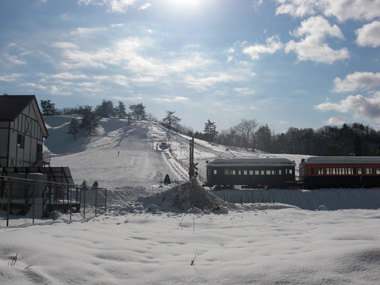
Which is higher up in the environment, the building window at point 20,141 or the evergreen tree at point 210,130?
the evergreen tree at point 210,130

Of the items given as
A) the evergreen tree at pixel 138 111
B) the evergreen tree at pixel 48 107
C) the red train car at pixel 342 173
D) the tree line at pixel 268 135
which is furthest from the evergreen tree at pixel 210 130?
the red train car at pixel 342 173

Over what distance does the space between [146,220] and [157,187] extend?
68.2 feet

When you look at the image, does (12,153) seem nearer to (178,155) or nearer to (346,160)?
(346,160)

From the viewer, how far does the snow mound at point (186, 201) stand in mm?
18087

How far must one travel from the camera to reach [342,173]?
1256 inches

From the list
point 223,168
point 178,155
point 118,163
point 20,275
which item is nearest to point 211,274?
point 20,275

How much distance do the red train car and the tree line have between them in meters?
43.7

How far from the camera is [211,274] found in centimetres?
448

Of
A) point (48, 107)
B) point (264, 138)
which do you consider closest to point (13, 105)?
point (264, 138)

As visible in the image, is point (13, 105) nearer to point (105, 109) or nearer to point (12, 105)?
point (12, 105)

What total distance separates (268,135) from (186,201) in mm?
83023

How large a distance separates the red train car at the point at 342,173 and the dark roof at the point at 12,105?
25282 mm

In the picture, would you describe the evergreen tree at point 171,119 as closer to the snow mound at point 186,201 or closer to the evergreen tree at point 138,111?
the evergreen tree at point 138,111

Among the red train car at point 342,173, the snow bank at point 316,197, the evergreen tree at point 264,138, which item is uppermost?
the evergreen tree at point 264,138
